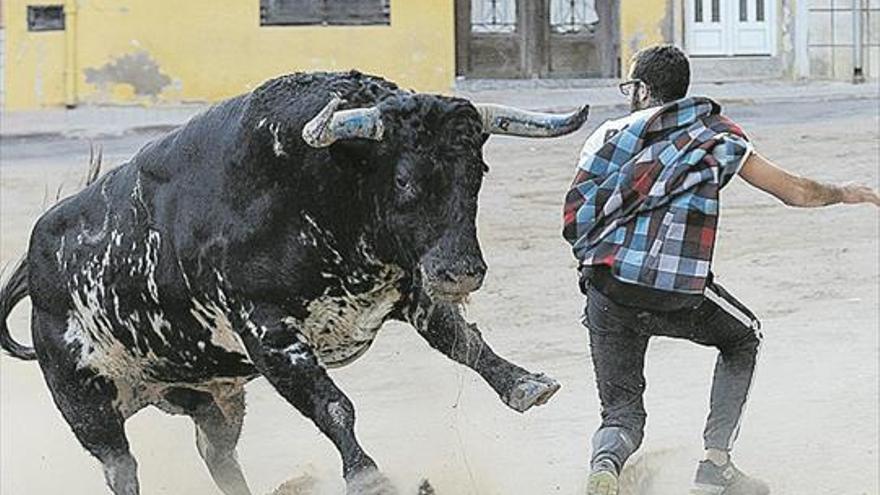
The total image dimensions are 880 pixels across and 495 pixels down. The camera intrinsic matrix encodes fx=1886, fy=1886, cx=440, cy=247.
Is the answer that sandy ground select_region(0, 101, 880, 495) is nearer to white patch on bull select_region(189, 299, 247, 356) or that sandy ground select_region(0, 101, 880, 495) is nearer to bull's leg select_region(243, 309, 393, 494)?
bull's leg select_region(243, 309, 393, 494)

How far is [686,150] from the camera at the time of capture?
5.53m

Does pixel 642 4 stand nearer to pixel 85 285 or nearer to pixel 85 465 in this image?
pixel 85 465

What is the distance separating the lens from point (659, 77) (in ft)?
18.6

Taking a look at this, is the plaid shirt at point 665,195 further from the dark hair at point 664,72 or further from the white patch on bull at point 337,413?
the white patch on bull at point 337,413

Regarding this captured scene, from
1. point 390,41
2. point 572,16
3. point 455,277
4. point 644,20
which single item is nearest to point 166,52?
point 390,41

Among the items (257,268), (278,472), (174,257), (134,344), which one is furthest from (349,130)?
(278,472)

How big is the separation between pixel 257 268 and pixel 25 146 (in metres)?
13.5

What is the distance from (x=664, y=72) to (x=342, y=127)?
48.8 inches

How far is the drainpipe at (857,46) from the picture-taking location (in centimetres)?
2059

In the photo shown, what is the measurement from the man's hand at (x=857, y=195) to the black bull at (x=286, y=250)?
41.4 inches

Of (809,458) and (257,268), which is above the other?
(257,268)

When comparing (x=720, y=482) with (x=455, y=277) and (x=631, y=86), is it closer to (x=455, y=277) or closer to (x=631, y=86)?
(x=631, y=86)

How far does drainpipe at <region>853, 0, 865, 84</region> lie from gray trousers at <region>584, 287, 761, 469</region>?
1534 cm

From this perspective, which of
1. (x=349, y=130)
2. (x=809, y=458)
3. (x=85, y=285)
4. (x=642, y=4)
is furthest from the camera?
(x=642, y=4)
